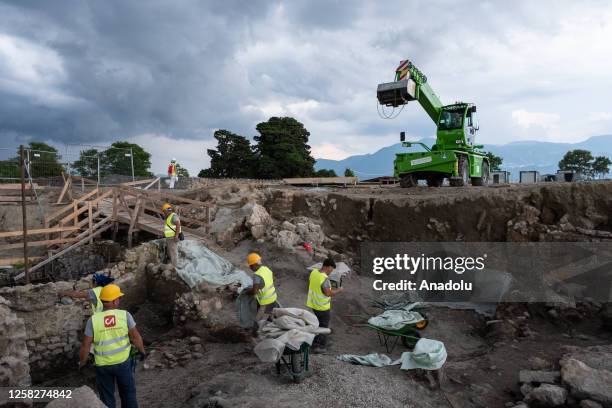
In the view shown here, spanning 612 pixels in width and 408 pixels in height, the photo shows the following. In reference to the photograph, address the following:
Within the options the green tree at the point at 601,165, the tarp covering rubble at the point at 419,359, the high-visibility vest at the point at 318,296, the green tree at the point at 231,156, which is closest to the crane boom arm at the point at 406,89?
the high-visibility vest at the point at 318,296

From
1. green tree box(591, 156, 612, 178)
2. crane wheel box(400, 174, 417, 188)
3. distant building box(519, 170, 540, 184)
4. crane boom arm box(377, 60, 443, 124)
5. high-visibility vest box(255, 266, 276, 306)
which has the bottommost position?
high-visibility vest box(255, 266, 276, 306)

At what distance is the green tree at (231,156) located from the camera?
34.8 m

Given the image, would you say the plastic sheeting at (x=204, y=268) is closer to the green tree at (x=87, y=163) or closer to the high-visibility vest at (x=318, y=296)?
the high-visibility vest at (x=318, y=296)

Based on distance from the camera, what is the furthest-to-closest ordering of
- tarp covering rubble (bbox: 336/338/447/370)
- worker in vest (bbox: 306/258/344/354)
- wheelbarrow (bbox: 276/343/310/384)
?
worker in vest (bbox: 306/258/344/354)
tarp covering rubble (bbox: 336/338/447/370)
wheelbarrow (bbox: 276/343/310/384)

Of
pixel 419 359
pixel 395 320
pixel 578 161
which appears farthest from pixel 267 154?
pixel 578 161

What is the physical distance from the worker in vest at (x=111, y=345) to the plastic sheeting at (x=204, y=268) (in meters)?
4.49

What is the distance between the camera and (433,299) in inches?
458

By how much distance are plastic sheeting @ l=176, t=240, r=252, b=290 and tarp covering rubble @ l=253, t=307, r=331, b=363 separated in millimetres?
3697

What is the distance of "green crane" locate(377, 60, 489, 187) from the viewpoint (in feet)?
46.8

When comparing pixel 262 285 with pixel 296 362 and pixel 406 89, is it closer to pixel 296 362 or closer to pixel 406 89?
pixel 296 362

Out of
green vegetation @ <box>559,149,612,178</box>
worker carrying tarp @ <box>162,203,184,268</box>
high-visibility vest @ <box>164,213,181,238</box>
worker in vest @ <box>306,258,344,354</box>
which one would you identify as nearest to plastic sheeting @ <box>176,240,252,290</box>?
worker carrying tarp @ <box>162,203,184,268</box>

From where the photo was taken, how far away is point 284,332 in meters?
5.43

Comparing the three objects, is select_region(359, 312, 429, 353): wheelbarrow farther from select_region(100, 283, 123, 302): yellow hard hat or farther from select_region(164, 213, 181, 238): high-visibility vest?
select_region(164, 213, 181, 238): high-visibility vest

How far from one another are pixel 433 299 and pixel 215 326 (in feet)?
21.9
